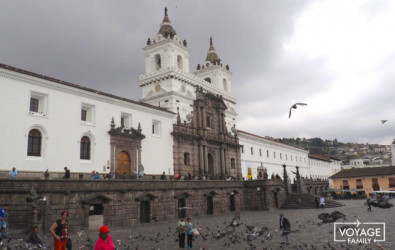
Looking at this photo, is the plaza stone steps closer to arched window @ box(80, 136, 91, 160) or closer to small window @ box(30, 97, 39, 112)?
arched window @ box(80, 136, 91, 160)

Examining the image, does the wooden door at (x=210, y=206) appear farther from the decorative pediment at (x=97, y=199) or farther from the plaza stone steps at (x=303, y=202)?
the decorative pediment at (x=97, y=199)

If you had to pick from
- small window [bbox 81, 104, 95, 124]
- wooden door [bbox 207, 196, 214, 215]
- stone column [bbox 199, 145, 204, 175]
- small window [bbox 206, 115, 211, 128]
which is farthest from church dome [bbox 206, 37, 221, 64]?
small window [bbox 81, 104, 95, 124]

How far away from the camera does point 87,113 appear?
91.4ft

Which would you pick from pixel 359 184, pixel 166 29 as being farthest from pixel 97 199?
pixel 359 184

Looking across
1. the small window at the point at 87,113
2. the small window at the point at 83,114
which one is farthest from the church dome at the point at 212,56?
the small window at the point at 83,114

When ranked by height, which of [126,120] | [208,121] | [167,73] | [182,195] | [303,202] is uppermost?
[167,73]

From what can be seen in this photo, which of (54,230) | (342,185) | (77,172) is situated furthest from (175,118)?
(342,185)

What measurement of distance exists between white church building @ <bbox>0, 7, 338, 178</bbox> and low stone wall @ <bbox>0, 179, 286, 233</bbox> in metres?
3.49

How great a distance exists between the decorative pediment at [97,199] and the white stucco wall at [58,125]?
13.5 ft

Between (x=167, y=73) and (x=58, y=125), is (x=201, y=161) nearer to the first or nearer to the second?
(x=167, y=73)

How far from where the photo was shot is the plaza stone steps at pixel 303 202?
37094 millimetres

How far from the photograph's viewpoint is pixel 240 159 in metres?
48.9

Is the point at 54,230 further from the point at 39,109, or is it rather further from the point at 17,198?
the point at 39,109

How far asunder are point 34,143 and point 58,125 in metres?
2.31
